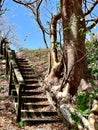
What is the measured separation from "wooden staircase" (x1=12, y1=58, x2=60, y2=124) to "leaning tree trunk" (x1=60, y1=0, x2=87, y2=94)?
3.23 feet

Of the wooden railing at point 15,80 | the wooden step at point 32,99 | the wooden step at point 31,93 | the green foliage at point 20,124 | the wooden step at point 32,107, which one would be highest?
the wooden railing at point 15,80

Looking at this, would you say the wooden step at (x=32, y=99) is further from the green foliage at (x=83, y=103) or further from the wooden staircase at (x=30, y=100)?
the green foliage at (x=83, y=103)

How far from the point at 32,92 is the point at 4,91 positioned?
100cm

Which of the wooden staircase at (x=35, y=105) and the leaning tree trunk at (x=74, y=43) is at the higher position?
the leaning tree trunk at (x=74, y=43)

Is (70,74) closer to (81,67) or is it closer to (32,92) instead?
(81,67)

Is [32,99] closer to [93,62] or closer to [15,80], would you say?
[15,80]

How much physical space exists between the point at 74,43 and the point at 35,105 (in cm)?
220

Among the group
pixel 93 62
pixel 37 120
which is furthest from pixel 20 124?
pixel 93 62

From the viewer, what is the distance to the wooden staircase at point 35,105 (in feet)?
32.5

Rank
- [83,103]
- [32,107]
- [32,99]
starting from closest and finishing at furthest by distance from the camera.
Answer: [83,103] < [32,107] < [32,99]

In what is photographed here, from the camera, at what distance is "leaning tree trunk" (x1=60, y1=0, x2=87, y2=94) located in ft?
35.0

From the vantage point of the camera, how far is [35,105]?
35.0 ft

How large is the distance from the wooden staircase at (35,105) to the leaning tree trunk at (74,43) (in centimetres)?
99

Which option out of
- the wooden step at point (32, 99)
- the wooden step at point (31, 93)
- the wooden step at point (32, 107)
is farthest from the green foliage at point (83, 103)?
the wooden step at point (31, 93)
